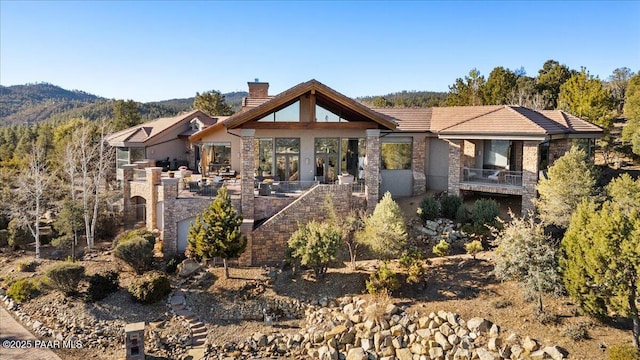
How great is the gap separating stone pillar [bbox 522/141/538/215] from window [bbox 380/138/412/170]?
6.75 meters

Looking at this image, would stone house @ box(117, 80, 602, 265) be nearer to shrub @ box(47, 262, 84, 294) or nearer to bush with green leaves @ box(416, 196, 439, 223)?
bush with green leaves @ box(416, 196, 439, 223)

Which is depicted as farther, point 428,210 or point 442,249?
point 428,210

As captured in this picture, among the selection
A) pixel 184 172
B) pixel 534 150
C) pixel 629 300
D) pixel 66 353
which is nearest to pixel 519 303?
pixel 629 300

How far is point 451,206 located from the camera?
72.1ft

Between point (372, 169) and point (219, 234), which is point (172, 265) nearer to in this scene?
point (219, 234)

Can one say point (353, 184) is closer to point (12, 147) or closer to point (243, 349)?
point (243, 349)

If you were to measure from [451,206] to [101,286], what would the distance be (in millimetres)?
17147

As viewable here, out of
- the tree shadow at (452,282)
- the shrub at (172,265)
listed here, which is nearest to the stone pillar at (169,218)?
the shrub at (172,265)

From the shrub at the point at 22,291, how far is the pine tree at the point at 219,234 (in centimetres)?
788

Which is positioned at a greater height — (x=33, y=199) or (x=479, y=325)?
(x=33, y=199)

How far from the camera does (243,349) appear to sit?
48.8 feet

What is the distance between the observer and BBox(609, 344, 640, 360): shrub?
11.2 meters

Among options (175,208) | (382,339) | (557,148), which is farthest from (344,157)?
(557,148)

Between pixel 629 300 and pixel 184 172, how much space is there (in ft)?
69.6
